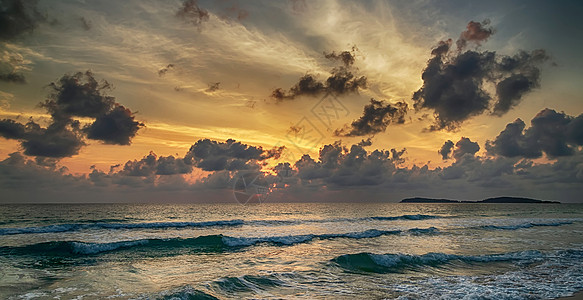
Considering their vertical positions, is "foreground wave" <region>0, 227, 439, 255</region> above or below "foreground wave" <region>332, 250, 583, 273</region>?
below

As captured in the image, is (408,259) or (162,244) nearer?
(408,259)

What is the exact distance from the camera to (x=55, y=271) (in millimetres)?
17703

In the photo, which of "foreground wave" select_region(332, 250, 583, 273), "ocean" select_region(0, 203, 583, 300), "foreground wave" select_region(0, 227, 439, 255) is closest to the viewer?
"ocean" select_region(0, 203, 583, 300)

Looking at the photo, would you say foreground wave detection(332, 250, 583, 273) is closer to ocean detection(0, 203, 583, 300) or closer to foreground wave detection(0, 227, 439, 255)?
ocean detection(0, 203, 583, 300)

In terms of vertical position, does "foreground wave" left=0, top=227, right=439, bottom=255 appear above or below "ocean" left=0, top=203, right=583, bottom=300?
below

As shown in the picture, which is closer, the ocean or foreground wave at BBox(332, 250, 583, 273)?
the ocean

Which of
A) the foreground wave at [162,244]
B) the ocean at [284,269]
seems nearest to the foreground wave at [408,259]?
the ocean at [284,269]

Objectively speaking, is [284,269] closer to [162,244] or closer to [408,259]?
A: [408,259]

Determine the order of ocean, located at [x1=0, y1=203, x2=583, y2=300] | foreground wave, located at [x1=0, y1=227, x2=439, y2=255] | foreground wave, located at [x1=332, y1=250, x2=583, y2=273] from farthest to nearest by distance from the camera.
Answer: foreground wave, located at [x1=0, y1=227, x2=439, y2=255] → foreground wave, located at [x1=332, y1=250, x2=583, y2=273] → ocean, located at [x1=0, y1=203, x2=583, y2=300]

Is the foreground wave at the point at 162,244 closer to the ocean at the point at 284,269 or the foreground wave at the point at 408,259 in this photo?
the ocean at the point at 284,269

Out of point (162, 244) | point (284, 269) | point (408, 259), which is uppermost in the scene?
point (408, 259)

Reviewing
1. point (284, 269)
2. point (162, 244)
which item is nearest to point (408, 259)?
Result: point (284, 269)

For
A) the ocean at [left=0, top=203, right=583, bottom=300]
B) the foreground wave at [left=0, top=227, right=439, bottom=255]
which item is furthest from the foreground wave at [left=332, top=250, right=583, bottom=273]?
the foreground wave at [left=0, top=227, right=439, bottom=255]

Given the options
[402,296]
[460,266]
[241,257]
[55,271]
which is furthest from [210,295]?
[460,266]
